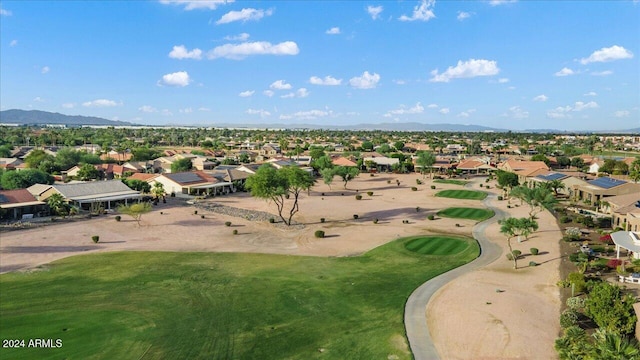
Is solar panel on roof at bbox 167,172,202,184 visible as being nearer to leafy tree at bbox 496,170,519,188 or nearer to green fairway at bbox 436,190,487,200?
green fairway at bbox 436,190,487,200

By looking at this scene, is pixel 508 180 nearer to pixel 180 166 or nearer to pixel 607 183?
pixel 607 183

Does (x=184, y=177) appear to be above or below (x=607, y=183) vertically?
below

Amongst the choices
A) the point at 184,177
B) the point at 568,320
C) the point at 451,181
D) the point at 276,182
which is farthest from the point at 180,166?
the point at 568,320

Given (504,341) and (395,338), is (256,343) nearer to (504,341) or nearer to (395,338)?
(395,338)

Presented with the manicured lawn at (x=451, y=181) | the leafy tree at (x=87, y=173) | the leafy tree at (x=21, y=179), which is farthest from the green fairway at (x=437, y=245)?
the leafy tree at (x=87, y=173)

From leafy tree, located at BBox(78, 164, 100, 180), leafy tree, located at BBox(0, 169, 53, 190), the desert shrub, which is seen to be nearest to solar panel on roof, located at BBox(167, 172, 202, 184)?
leafy tree, located at BBox(78, 164, 100, 180)

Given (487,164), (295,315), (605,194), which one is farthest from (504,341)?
(487,164)

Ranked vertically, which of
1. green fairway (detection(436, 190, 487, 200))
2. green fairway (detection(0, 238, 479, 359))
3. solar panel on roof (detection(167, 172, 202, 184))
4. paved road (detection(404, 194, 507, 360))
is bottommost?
green fairway (detection(0, 238, 479, 359))
